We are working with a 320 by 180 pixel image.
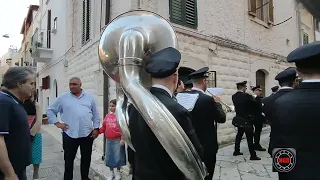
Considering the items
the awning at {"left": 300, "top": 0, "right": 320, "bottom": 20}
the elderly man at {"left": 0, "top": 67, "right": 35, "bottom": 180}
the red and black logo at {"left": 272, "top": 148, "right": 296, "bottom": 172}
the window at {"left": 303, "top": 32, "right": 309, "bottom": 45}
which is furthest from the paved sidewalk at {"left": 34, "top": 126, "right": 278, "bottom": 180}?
the window at {"left": 303, "top": 32, "right": 309, "bottom": 45}

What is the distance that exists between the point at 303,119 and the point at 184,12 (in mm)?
5943

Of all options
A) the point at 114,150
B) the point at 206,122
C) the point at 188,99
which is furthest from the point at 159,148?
the point at 114,150

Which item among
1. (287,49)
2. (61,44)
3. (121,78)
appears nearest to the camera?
(121,78)

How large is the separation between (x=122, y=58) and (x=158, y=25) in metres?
0.47

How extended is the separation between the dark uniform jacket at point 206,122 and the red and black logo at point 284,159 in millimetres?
1878

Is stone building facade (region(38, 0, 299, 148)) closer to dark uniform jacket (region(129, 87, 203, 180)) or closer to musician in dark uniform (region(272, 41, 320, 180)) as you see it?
dark uniform jacket (region(129, 87, 203, 180))

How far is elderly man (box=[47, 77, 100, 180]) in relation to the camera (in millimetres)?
4262

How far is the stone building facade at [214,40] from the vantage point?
703 centimetres

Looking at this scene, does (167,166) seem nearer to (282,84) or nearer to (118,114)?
(118,114)

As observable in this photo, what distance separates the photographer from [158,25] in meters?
2.50

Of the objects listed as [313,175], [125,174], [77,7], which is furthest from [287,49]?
[313,175]

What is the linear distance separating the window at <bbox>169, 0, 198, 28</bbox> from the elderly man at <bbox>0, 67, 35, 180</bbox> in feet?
15.5

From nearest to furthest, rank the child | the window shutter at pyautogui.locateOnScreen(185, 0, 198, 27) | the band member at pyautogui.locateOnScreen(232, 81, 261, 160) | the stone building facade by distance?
the child, the band member at pyautogui.locateOnScreen(232, 81, 261, 160), the stone building facade, the window shutter at pyautogui.locateOnScreen(185, 0, 198, 27)

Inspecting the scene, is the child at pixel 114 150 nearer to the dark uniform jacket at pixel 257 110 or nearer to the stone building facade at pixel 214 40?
the stone building facade at pixel 214 40
